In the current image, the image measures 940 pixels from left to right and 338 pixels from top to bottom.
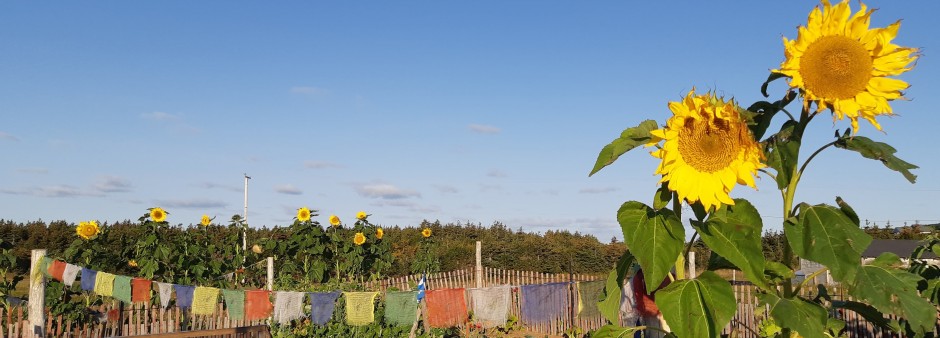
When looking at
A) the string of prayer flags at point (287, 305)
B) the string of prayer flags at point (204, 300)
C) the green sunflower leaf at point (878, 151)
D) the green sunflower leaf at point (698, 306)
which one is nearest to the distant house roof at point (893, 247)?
the string of prayer flags at point (287, 305)

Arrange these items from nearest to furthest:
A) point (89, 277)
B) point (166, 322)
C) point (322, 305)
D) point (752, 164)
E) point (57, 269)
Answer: point (752, 164) → point (322, 305) → point (57, 269) → point (89, 277) → point (166, 322)

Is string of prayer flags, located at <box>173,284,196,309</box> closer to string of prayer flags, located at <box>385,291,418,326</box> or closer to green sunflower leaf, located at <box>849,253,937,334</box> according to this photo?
string of prayer flags, located at <box>385,291,418,326</box>

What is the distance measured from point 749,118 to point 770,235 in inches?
1058

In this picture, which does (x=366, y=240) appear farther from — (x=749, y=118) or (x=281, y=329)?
(x=749, y=118)

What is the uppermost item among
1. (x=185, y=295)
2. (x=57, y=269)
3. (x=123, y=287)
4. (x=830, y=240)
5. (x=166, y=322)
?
(x=830, y=240)

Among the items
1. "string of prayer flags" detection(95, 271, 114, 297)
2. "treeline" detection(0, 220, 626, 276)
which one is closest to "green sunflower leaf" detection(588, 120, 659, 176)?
"string of prayer flags" detection(95, 271, 114, 297)

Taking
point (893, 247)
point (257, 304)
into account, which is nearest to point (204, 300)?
point (257, 304)

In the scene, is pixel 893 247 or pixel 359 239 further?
pixel 893 247

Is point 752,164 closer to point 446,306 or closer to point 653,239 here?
point 653,239

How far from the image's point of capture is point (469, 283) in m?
18.9

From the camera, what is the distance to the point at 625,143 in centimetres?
187

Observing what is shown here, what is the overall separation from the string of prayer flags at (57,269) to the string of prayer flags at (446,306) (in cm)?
536

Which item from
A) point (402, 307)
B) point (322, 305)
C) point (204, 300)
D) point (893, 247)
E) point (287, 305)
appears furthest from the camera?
point (893, 247)

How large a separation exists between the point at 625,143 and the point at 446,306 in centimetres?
762
